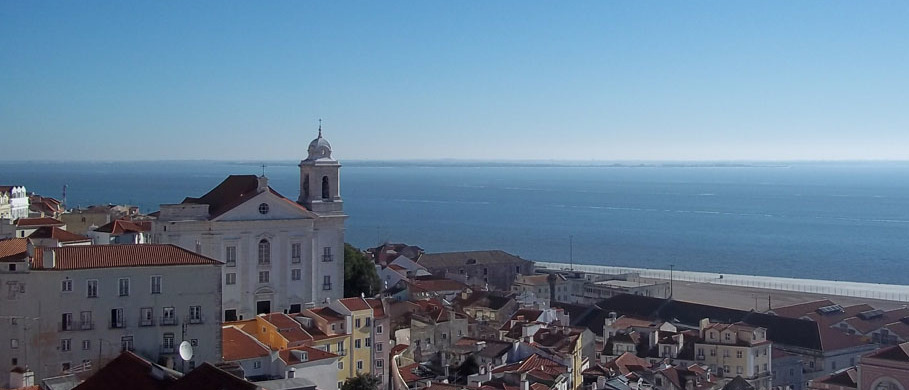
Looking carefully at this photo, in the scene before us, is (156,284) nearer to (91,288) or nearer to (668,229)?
(91,288)

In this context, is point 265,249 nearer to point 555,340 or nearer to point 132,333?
point 555,340

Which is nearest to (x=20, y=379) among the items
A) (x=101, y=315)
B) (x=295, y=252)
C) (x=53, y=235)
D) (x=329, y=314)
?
(x=101, y=315)

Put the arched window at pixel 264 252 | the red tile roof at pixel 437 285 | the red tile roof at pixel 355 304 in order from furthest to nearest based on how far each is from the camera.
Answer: the red tile roof at pixel 437 285 → the arched window at pixel 264 252 → the red tile roof at pixel 355 304

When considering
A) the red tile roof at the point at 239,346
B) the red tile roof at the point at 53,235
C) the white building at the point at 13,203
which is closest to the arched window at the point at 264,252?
the red tile roof at the point at 53,235

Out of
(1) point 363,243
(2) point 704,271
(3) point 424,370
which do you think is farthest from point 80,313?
Result: (1) point 363,243

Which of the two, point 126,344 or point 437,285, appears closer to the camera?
point 126,344

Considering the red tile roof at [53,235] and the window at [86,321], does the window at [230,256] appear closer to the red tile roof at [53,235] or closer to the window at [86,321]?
the red tile roof at [53,235]
